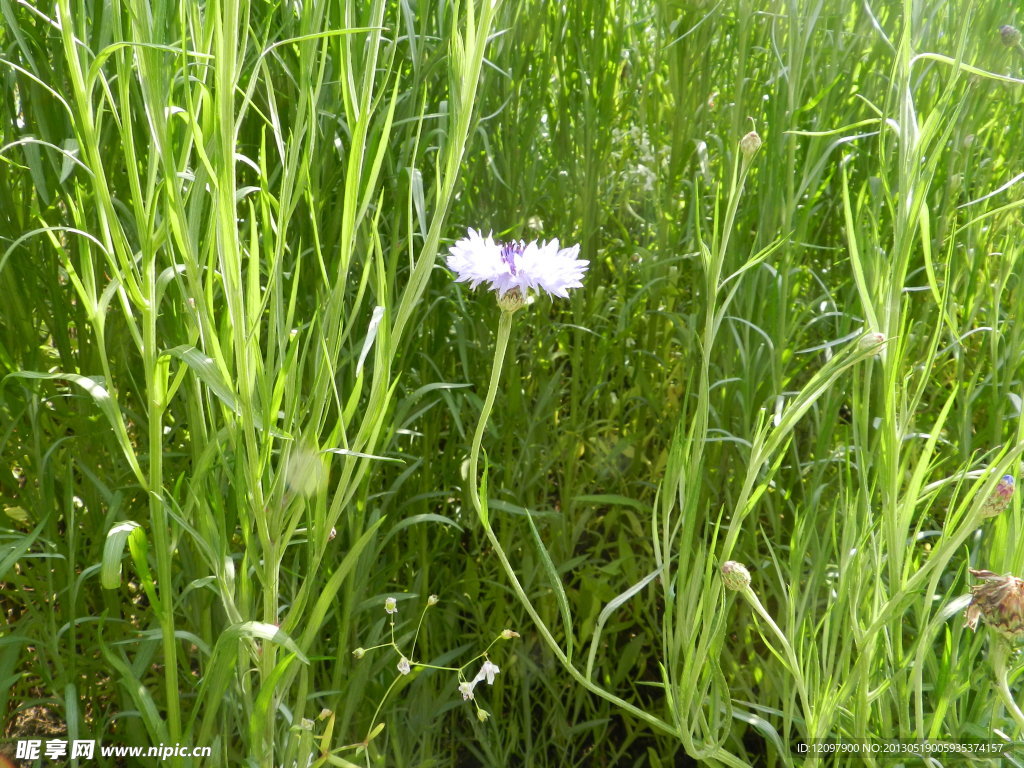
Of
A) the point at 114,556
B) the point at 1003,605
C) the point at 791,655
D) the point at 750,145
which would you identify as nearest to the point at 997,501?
the point at 1003,605

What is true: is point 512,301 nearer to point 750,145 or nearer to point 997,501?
point 750,145

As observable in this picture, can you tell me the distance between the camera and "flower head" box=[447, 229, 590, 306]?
76 centimetres

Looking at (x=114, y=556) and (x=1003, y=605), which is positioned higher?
(x=114, y=556)

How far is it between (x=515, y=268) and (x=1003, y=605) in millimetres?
460

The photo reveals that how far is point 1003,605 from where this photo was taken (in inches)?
27.9

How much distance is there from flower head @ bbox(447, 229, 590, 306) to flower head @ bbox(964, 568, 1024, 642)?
41 cm

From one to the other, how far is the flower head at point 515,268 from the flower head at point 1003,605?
1.34 ft

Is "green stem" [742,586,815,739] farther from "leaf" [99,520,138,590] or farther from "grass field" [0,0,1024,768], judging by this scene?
"leaf" [99,520,138,590]

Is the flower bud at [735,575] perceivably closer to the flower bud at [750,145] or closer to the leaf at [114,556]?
the flower bud at [750,145]

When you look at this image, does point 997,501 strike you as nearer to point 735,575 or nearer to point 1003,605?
point 1003,605

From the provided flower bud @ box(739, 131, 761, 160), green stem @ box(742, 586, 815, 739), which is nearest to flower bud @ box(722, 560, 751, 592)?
green stem @ box(742, 586, 815, 739)

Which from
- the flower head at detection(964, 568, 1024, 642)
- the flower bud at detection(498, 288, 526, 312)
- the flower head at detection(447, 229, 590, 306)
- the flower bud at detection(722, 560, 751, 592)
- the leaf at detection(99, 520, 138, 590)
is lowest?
the flower head at detection(964, 568, 1024, 642)

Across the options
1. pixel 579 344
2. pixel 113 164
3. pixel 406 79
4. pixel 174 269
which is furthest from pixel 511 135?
pixel 174 269

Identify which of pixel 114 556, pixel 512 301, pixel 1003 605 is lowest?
pixel 1003 605
